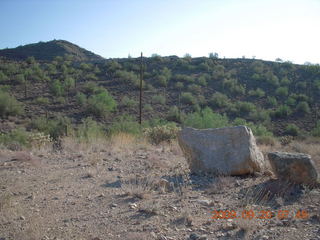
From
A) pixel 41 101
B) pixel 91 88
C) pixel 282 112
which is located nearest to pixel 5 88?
pixel 41 101

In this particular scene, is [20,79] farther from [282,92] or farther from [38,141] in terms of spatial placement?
[282,92]

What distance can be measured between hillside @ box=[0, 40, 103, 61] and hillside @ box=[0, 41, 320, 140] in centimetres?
1633

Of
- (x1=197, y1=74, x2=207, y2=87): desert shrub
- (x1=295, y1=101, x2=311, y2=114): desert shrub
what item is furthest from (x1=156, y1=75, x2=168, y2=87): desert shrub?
(x1=295, y1=101, x2=311, y2=114): desert shrub

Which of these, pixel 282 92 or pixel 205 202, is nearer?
pixel 205 202

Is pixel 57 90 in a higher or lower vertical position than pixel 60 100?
higher

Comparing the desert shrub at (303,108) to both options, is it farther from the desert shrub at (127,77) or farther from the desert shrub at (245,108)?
the desert shrub at (127,77)

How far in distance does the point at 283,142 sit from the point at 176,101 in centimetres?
1618

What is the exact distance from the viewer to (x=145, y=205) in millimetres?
4980

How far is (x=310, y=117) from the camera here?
28094mm

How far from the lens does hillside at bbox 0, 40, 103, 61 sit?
57.4 m

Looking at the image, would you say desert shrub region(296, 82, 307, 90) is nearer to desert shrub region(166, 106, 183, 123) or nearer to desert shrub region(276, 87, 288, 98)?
desert shrub region(276, 87, 288, 98)

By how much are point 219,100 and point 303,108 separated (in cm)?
846

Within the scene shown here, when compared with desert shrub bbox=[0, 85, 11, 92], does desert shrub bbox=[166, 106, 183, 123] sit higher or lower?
lower

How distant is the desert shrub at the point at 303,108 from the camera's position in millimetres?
28906
